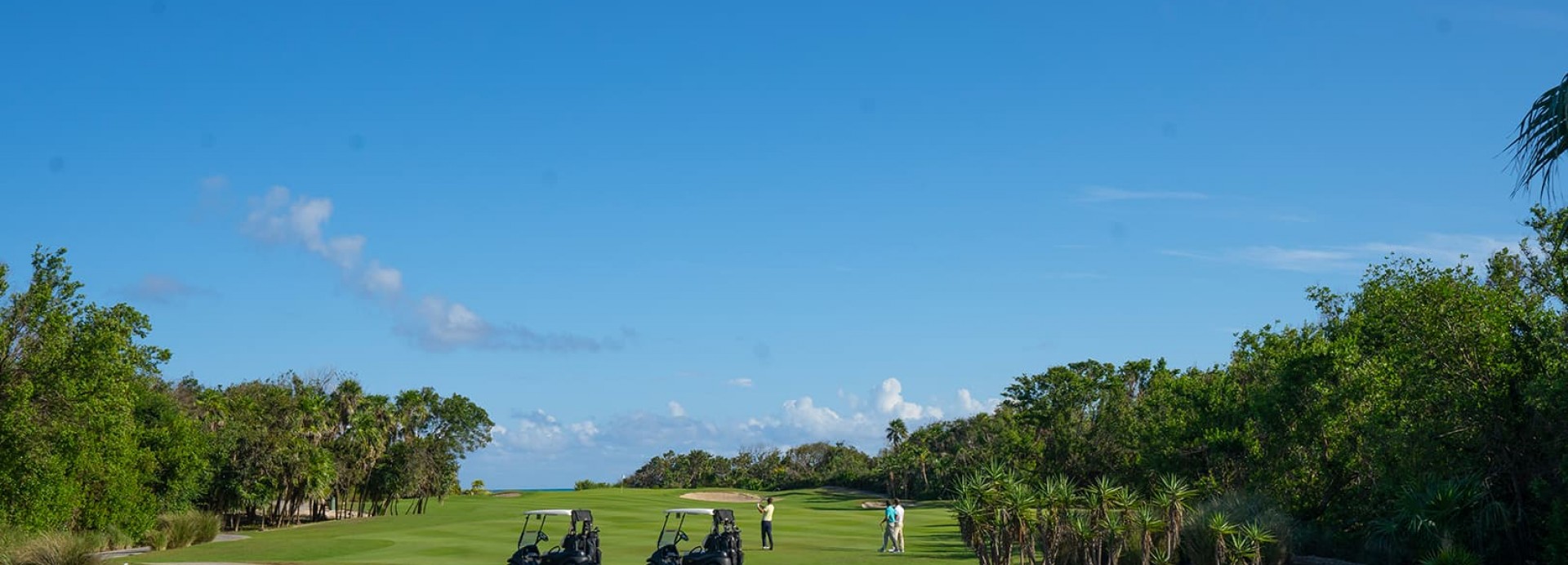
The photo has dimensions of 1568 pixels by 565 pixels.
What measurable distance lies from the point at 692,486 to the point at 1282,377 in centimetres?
7700

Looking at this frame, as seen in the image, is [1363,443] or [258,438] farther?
[258,438]

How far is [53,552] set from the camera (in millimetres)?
26172

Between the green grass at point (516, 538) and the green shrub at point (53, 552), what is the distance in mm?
4206

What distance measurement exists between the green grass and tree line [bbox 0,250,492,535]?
245 centimetres

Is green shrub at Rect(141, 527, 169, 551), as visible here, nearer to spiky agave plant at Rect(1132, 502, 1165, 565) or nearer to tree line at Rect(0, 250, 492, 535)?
tree line at Rect(0, 250, 492, 535)

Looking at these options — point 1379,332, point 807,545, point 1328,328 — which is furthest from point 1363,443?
point 807,545

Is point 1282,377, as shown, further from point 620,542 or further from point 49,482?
point 49,482

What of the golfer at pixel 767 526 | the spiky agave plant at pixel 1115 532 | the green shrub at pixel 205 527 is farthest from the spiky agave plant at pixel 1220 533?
the green shrub at pixel 205 527

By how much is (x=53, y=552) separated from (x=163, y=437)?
51.6 ft

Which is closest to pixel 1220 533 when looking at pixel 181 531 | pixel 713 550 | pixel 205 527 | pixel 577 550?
pixel 713 550

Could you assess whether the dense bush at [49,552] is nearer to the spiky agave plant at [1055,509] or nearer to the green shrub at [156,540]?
the green shrub at [156,540]

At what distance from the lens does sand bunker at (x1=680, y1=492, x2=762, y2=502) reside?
7962 cm

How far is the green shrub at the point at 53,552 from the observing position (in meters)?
25.9

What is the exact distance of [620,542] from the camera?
129ft
